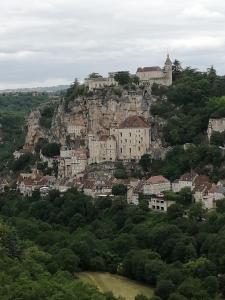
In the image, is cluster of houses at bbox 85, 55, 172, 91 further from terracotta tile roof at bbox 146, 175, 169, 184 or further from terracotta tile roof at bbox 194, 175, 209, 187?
terracotta tile roof at bbox 194, 175, 209, 187

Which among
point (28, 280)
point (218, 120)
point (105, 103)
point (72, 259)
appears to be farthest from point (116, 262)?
point (105, 103)

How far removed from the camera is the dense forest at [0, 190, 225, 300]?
4656cm

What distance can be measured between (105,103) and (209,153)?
16405 millimetres

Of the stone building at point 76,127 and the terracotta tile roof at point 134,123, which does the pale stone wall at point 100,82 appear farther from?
the terracotta tile roof at point 134,123

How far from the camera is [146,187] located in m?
68.8

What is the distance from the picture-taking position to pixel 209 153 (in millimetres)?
70625

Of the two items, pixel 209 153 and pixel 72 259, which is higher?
pixel 209 153

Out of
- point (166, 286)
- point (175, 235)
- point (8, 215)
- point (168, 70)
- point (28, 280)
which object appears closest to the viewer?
point (28, 280)

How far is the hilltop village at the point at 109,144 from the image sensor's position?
228ft

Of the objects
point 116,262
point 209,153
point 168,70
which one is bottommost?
point 116,262

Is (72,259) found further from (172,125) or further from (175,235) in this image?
(172,125)

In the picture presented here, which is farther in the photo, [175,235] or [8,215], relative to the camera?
[8,215]

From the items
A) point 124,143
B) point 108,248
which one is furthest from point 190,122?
point 108,248

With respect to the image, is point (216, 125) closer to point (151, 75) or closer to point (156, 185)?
point (156, 185)
